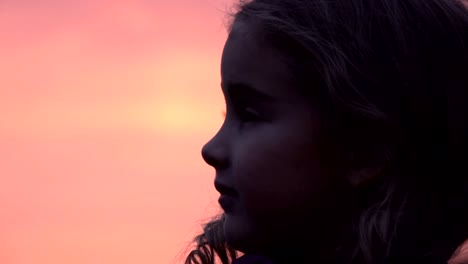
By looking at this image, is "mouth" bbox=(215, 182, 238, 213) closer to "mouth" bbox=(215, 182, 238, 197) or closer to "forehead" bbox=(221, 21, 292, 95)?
"mouth" bbox=(215, 182, 238, 197)

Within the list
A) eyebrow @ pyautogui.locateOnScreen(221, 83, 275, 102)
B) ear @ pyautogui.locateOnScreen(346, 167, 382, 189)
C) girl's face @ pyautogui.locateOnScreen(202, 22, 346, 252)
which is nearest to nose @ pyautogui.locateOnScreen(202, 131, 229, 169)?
girl's face @ pyautogui.locateOnScreen(202, 22, 346, 252)

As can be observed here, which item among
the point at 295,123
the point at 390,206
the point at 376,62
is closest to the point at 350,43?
the point at 376,62

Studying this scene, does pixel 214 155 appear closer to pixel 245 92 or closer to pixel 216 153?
pixel 216 153

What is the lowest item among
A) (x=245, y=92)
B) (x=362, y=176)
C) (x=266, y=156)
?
(x=362, y=176)

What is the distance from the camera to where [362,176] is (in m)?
1.98

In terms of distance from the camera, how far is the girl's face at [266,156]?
6.41ft

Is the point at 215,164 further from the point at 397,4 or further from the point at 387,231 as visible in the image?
the point at 397,4

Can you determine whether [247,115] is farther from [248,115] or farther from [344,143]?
[344,143]

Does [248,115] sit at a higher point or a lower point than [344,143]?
higher

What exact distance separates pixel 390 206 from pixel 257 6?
0.55 meters

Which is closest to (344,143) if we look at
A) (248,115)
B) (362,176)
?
(362,176)

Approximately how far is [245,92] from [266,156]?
0.51 feet

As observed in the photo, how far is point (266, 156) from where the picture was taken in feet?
6.43

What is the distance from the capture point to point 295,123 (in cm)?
197
